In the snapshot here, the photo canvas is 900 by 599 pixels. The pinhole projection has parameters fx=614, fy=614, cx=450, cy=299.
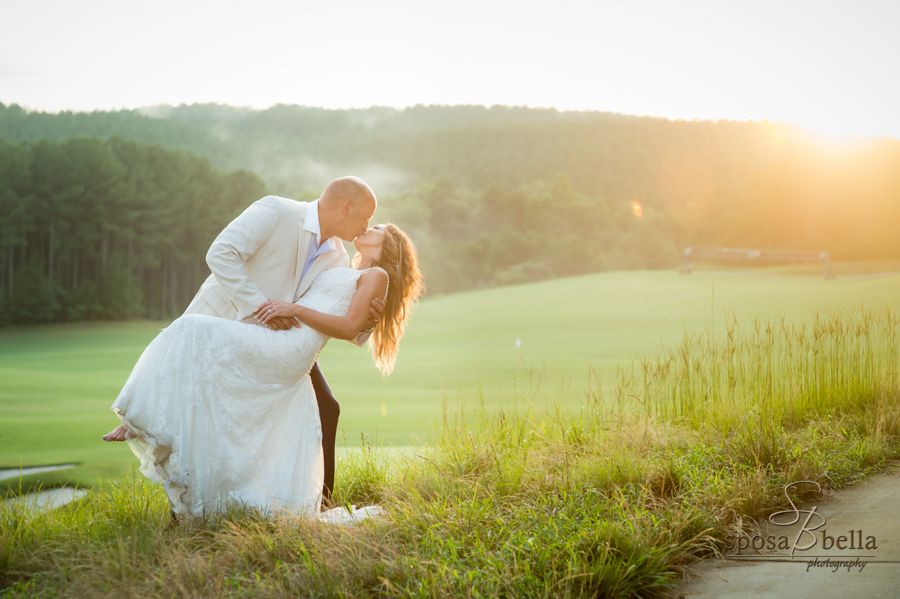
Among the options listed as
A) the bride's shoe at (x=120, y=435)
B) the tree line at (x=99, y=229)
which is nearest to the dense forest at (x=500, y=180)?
the tree line at (x=99, y=229)

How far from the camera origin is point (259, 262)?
10.8 feet

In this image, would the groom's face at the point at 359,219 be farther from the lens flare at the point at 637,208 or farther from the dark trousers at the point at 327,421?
the lens flare at the point at 637,208

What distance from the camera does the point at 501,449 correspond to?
379cm

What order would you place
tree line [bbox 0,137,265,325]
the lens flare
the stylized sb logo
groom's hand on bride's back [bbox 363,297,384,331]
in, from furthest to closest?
the lens flare
tree line [bbox 0,137,265,325]
groom's hand on bride's back [bbox 363,297,384,331]
the stylized sb logo

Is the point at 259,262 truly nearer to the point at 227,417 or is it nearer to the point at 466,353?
the point at 227,417

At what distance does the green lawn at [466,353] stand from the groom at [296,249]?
2.04 meters

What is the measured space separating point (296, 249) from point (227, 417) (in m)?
0.96

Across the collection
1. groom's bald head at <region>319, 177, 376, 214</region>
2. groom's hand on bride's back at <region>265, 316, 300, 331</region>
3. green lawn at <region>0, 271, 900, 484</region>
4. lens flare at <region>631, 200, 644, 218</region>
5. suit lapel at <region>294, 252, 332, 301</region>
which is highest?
lens flare at <region>631, 200, 644, 218</region>

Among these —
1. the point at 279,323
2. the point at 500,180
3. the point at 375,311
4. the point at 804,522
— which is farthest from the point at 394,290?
the point at 500,180

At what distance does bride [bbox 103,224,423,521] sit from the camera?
2748 millimetres

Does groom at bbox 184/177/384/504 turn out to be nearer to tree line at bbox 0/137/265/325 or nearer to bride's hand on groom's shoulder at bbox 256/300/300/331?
bride's hand on groom's shoulder at bbox 256/300/300/331

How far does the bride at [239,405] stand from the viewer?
9.02ft

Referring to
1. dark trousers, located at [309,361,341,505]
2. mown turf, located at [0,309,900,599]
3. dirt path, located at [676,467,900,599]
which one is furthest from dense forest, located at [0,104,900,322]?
dark trousers, located at [309,361,341,505]

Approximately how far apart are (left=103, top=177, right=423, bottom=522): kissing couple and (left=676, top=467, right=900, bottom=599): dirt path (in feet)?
4.70
